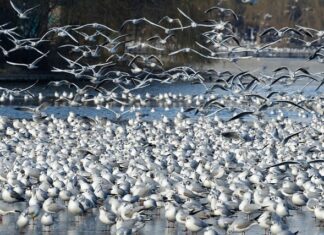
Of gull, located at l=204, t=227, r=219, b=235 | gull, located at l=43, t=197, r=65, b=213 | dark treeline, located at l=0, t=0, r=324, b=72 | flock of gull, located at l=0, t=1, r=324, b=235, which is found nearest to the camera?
gull, located at l=204, t=227, r=219, b=235

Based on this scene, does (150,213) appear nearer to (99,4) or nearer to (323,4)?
(99,4)

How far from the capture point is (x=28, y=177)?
1934 centimetres

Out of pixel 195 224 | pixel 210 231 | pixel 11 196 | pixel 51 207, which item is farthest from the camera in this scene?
pixel 11 196

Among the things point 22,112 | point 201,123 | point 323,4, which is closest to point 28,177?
point 201,123

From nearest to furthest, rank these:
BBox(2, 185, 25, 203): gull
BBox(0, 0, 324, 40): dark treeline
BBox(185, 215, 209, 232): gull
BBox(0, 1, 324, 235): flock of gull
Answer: BBox(185, 215, 209, 232): gull → BBox(0, 1, 324, 235): flock of gull → BBox(2, 185, 25, 203): gull → BBox(0, 0, 324, 40): dark treeline

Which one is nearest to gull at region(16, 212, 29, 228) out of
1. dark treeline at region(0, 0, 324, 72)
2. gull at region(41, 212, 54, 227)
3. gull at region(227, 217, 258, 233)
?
gull at region(41, 212, 54, 227)

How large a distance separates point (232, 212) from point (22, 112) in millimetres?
22004

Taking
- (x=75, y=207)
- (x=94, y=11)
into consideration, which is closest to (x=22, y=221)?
(x=75, y=207)

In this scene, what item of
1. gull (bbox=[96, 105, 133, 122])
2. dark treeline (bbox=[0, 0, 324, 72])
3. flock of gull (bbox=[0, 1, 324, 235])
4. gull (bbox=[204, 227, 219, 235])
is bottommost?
gull (bbox=[96, 105, 133, 122])

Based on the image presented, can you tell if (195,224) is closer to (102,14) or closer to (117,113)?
(117,113)

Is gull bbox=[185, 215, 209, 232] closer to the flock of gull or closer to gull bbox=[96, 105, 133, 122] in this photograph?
the flock of gull

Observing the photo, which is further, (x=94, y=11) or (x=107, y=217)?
(x=94, y=11)

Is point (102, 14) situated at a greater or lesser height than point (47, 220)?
greater

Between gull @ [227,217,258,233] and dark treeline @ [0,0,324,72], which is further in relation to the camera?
dark treeline @ [0,0,324,72]
